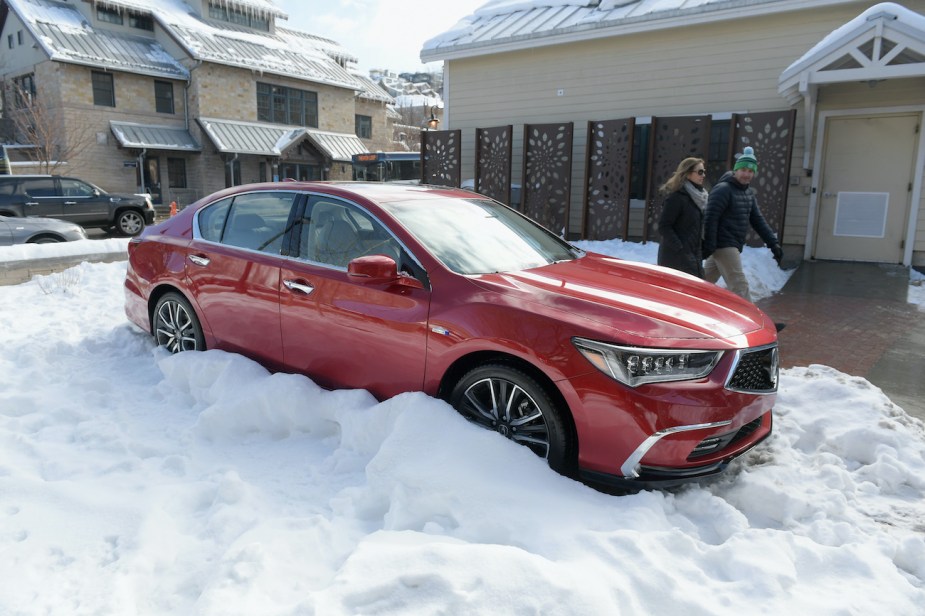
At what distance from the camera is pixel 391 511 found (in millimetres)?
2719

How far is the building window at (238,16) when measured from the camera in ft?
99.7

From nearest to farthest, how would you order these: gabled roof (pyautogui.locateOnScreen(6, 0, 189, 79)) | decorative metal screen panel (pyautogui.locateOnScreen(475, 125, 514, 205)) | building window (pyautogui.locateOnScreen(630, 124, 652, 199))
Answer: building window (pyautogui.locateOnScreen(630, 124, 652, 199)), decorative metal screen panel (pyautogui.locateOnScreen(475, 125, 514, 205)), gabled roof (pyautogui.locateOnScreen(6, 0, 189, 79))

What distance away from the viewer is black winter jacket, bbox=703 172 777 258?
5.82 m

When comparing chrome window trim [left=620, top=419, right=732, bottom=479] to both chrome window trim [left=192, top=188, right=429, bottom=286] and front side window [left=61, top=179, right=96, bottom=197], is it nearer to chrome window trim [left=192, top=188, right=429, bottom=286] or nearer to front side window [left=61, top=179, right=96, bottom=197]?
chrome window trim [left=192, top=188, right=429, bottom=286]

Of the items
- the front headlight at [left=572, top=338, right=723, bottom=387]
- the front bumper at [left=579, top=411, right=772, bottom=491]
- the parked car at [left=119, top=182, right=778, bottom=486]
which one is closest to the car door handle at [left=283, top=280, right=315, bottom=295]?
the parked car at [left=119, top=182, right=778, bottom=486]

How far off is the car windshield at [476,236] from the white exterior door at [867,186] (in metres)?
7.91

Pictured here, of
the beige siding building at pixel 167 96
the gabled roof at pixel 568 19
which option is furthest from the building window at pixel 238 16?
the gabled roof at pixel 568 19

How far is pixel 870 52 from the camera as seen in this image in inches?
332

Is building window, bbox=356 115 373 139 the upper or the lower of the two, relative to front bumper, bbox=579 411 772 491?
upper

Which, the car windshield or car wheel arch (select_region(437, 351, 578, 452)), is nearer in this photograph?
car wheel arch (select_region(437, 351, 578, 452))

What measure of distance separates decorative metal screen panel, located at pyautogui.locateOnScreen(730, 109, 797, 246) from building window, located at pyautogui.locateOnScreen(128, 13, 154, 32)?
27.9 m

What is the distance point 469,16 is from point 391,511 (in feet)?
47.0

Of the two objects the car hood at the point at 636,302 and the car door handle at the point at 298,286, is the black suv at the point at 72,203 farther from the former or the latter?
the car hood at the point at 636,302

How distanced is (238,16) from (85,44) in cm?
830
